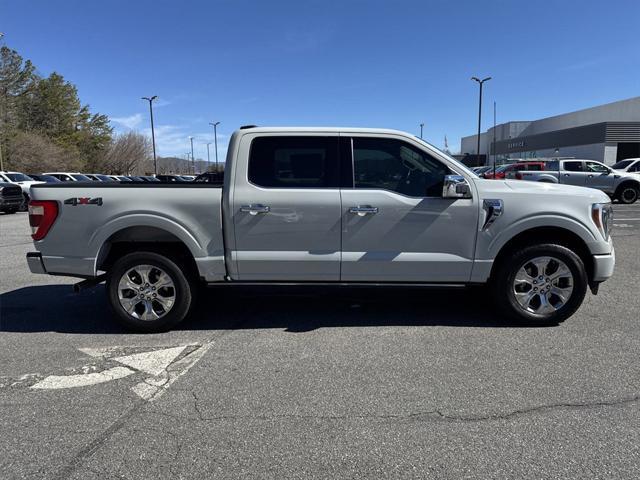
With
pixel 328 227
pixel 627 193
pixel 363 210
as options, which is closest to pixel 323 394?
pixel 328 227

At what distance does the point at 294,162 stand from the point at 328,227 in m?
0.75

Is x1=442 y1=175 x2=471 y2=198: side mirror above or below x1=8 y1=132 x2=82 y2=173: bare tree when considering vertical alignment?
below

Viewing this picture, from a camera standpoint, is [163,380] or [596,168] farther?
[596,168]

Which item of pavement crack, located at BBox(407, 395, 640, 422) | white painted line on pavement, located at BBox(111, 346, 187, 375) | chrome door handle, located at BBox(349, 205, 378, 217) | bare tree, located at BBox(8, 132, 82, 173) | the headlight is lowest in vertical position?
pavement crack, located at BBox(407, 395, 640, 422)

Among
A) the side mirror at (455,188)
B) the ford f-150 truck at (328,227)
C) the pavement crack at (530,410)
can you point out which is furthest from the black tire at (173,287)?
the side mirror at (455,188)

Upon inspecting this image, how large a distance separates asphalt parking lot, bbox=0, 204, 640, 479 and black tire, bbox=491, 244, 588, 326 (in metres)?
0.19

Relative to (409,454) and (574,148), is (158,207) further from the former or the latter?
(574,148)

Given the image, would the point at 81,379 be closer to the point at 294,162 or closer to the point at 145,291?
the point at 145,291

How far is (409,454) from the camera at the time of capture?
8.69 ft

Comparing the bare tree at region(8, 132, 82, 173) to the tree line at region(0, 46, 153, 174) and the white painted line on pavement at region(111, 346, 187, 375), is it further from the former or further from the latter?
the white painted line on pavement at region(111, 346, 187, 375)

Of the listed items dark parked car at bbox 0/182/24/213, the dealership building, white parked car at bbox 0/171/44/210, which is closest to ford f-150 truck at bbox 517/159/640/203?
the dealership building

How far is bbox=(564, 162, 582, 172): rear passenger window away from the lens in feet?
69.5

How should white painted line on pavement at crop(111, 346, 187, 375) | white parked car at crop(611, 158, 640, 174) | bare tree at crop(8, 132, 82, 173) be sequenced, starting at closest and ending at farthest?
white painted line on pavement at crop(111, 346, 187, 375) < white parked car at crop(611, 158, 640, 174) < bare tree at crop(8, 132, 82, 173)

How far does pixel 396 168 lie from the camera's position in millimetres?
4633
